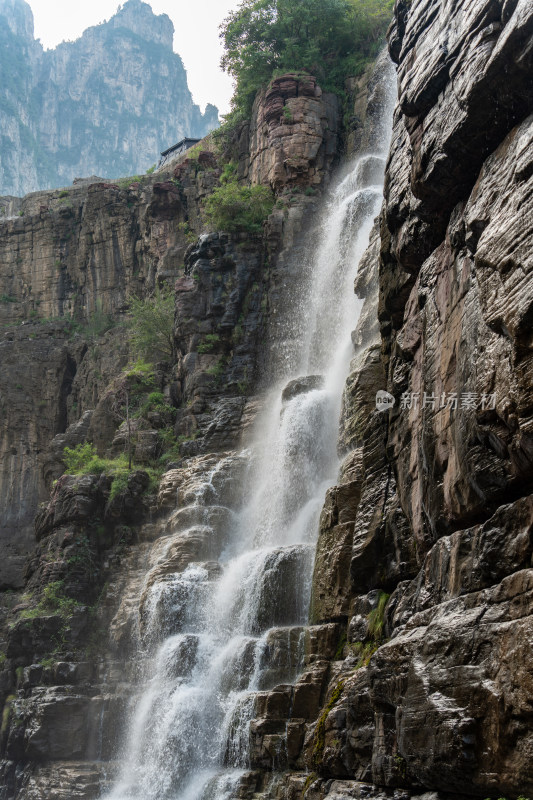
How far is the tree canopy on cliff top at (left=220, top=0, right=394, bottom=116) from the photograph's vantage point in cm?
3638

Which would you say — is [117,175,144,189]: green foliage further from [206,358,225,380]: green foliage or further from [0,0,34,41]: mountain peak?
[0,0,34,41]: mountain peak

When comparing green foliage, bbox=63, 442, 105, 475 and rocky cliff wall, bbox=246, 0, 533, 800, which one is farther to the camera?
green foliage, bbox=63, 442, 105, 475

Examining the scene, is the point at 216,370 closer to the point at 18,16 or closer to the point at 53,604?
the point at 53,604

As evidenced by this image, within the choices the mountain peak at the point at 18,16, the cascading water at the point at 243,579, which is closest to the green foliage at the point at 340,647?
the cascading water at the point at 243,579

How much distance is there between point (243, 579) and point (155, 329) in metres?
17.2

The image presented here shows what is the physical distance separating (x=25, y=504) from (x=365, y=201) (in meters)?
19.9

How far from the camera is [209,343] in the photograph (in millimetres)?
30859

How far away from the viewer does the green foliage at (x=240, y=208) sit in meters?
32.8

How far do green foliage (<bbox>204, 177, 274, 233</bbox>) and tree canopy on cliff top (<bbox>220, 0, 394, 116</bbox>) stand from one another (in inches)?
261

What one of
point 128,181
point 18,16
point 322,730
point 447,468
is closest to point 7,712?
point 322,730

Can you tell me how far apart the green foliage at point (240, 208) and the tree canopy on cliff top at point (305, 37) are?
261 inches

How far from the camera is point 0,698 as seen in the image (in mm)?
23328

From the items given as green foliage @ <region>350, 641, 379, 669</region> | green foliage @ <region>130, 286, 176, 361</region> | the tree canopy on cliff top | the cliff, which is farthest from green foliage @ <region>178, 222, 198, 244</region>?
green foliage @ <region>350, 641, 379, 669</region>

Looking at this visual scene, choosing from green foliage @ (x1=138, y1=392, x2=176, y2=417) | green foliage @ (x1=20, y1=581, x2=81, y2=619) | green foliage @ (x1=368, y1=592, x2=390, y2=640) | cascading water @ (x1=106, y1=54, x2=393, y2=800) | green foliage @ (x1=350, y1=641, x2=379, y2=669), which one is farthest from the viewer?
green foliage @ (x1=138, y1=392, x2=176, y2=417)
